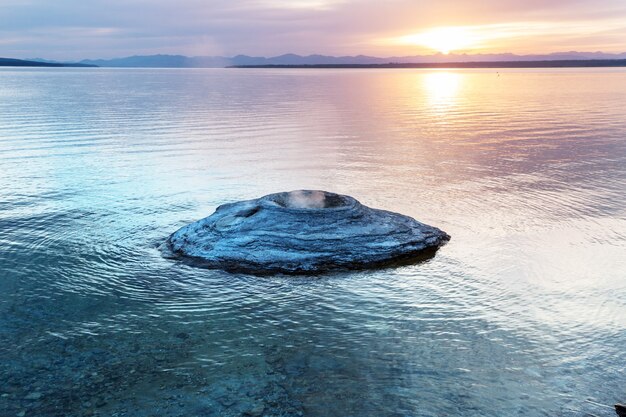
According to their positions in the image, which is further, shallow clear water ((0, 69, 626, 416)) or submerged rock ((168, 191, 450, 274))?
submerged rock ((168, 191, 450, 274))

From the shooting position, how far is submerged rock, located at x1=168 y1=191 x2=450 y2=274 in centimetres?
1509

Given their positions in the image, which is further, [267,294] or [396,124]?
[396,124]

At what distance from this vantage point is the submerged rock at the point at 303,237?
15094 millimetres

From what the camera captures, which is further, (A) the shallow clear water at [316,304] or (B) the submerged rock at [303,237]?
(B) the submerged rock at [303,237]

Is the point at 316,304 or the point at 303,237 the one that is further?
the point at 303,237

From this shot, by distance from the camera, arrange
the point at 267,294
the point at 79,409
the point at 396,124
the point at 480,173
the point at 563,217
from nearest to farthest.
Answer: the point at 79,409
the point at 267,294
the point at 563,217
the point at 480,173
the point at 396,124

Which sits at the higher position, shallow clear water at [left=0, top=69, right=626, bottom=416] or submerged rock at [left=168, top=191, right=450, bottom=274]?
submerged rock at [left=168, top=191, right=450, bottom=274]

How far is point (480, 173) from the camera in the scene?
2712 centimetres

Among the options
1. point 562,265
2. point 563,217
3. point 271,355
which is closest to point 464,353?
point 271,355

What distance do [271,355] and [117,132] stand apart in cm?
3479

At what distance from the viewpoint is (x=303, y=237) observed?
15555 millimetres

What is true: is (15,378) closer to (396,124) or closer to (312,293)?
(312,293)

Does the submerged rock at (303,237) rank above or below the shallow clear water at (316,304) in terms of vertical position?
above

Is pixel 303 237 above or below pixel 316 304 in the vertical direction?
above
